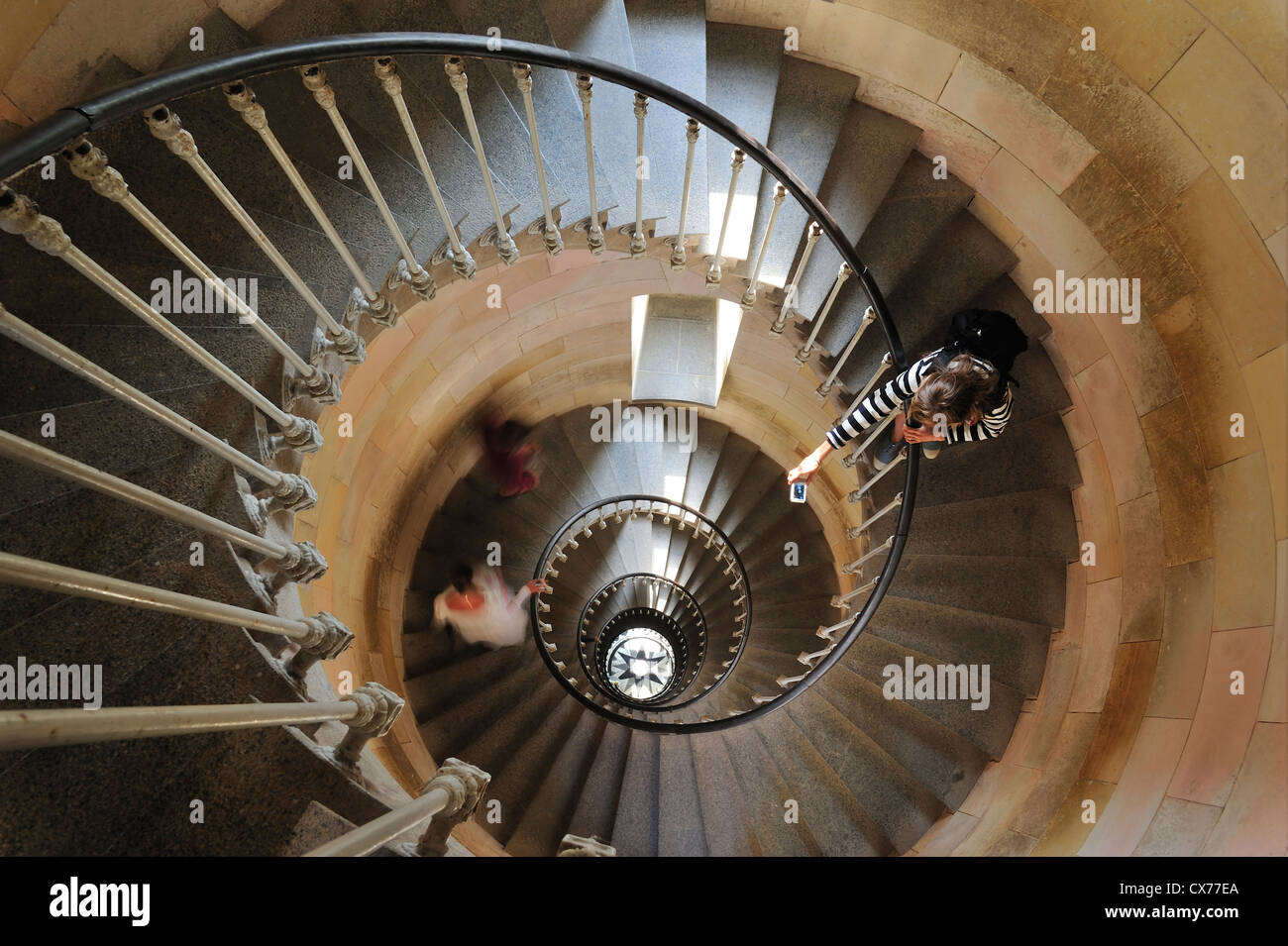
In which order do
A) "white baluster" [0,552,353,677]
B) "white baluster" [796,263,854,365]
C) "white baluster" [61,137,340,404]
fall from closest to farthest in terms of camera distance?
"white baluster" [0,552,353,677] → "white baluster" [61,137,340,404] → "white baluster" [796,263,854,365]

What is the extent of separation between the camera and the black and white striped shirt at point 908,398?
A: 136 inches

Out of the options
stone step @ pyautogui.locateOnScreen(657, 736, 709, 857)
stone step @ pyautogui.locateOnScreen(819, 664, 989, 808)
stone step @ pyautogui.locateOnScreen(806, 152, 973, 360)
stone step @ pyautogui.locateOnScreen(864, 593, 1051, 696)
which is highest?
stone step @ pyautogui.locateOnScreen(806, 152, 973, 360)

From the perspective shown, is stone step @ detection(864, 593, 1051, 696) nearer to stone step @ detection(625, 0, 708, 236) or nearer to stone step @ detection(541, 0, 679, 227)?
stone step @ detection(625, 0, 708, 236)

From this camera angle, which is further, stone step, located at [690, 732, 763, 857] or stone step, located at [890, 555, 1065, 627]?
stone step, located at [690, 732, 763, 857]

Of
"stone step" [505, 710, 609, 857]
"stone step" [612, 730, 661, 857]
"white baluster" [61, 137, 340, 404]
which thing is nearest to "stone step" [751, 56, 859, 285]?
"white baluster" [61, 137, 340, 404]

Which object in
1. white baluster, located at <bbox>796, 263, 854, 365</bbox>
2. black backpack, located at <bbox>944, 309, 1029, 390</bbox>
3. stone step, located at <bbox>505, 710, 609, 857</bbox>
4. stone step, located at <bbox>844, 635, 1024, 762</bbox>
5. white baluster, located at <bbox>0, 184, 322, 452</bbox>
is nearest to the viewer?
white baluster, located at <bbox>0, 184, 322, 452</bbox>

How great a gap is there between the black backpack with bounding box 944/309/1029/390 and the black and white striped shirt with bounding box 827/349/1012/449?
99 millimetres

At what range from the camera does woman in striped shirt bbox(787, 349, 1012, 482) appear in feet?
10.5

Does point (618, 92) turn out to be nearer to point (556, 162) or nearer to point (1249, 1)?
point (556, 162)

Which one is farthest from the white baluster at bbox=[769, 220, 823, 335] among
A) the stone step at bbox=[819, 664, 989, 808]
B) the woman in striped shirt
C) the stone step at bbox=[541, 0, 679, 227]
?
the stone step at bbox=[819, 664, 989, 808]

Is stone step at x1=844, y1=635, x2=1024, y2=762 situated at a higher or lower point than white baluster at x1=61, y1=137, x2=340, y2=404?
lower

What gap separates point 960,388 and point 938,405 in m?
0.12
